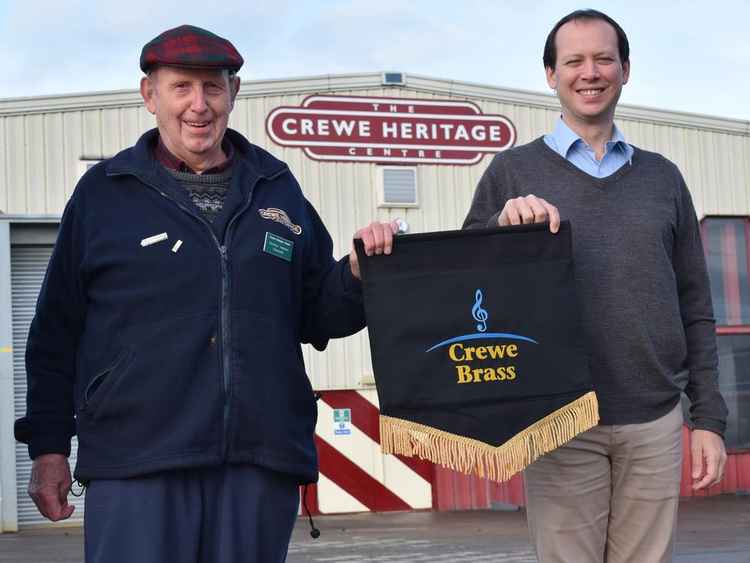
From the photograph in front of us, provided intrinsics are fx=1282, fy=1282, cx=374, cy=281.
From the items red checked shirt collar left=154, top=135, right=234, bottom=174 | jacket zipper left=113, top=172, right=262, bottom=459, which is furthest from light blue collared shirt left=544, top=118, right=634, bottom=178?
jacket zipper left=113, top=172, right=262, bottom=459

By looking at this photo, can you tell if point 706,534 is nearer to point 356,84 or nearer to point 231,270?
point 356,84

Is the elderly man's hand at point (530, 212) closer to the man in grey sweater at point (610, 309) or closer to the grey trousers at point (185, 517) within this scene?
the man in grey sweater at point (610, 309)

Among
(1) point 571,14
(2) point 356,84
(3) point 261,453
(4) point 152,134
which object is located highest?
(2) point 356,84

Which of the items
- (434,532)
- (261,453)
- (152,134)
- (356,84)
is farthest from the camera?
(356,84)

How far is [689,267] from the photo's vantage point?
405cm

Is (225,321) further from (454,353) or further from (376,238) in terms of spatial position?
(454,353)

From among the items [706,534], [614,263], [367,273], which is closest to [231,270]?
[367,273]

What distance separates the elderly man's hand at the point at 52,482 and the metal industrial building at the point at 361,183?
9543mm

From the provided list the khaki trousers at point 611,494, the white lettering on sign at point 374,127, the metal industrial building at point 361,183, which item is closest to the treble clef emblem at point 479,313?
the khaki trousers at point 611,494

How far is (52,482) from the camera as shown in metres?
3.56

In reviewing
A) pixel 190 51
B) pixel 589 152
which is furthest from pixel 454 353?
pixel 190 51

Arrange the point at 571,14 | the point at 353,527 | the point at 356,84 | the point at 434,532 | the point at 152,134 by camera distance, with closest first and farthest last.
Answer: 1. the point at 152,134
2. the point at 571,14
3. the point at 434,532
4. the point at 353,527
5. the point at 356,84

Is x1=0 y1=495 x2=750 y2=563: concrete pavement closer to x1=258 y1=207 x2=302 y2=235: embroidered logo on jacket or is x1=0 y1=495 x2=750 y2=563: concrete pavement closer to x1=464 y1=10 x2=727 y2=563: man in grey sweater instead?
x1=464 y1=10 x2=727 y2=563: man in grey sweater

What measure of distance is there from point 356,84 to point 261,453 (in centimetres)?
1104
